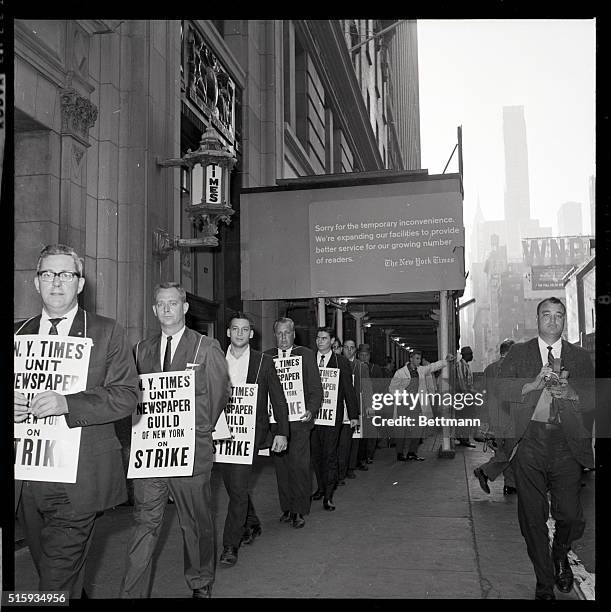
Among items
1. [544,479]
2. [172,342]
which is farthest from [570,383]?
[172,342]

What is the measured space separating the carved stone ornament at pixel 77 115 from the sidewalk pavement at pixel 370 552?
3.79m

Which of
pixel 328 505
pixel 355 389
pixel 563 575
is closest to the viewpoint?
pixel 563 575

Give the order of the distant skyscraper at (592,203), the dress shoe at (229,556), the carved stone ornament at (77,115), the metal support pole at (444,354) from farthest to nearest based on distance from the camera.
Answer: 1. the metal support pole at (444,354)
2. the carved stone ornament at (77,115)
3. the dress shoe at (229,556)
4. the distant skyscraper at (592,203)

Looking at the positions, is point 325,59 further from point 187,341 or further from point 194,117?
point 187,341

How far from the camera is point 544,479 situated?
530 centimetres

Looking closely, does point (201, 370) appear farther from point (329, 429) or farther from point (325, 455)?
point (329, 429)

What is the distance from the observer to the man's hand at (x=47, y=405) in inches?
161

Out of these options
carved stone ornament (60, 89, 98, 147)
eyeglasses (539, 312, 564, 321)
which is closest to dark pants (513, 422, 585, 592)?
eyeglasses (539, 312, 564, 321)

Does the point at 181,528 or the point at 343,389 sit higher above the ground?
the point at 343,389

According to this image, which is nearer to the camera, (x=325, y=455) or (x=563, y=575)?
(x=563, y=575)

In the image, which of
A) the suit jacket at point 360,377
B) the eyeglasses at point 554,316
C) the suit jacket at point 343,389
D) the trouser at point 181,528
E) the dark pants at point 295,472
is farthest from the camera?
the suit jacket at point 360,377

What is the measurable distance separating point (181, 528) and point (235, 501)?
49.8 inches

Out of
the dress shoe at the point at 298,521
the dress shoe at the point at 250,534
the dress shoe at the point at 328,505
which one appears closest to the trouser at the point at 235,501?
the dress shoe at the point at 250,534

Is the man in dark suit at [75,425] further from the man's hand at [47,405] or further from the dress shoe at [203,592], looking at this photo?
the dress shoe at [203,592]
